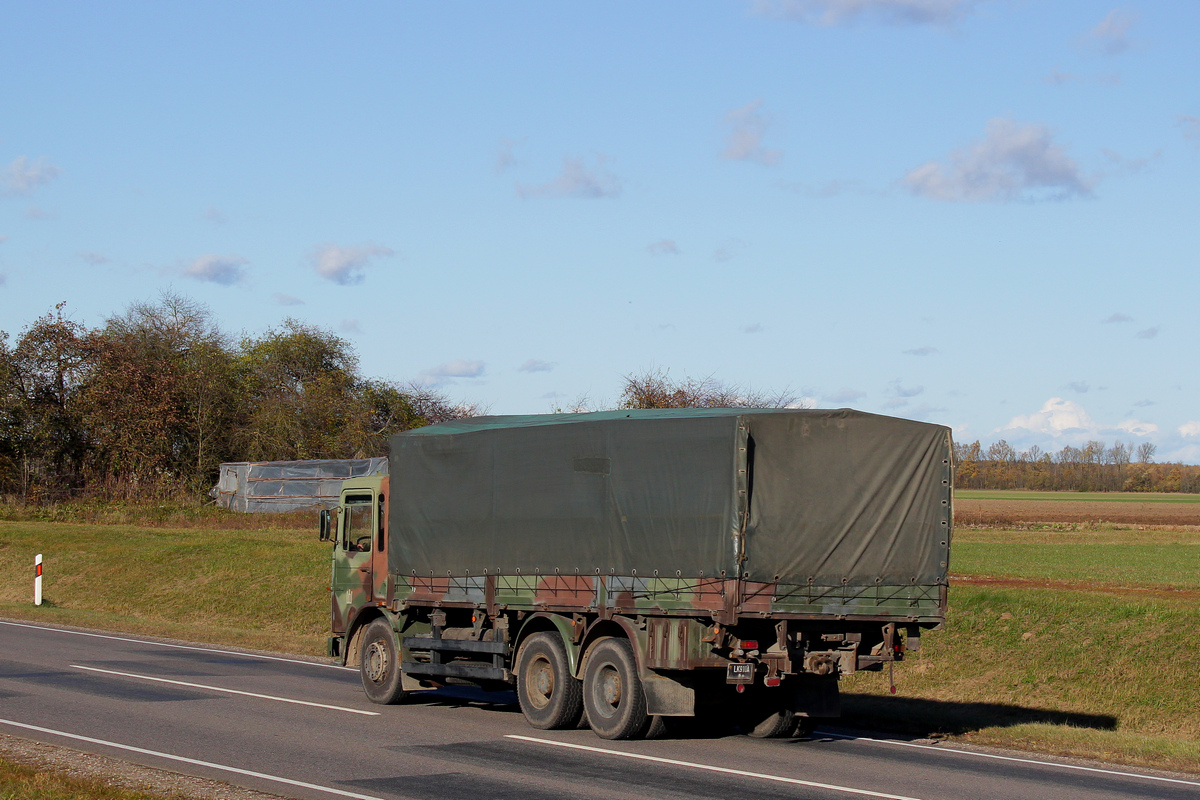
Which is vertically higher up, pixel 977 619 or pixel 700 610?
pixel 700 610

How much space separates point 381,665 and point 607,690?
415 centimetres

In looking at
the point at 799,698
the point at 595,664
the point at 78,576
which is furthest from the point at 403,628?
the point at 78,576

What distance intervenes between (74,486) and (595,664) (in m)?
57.0

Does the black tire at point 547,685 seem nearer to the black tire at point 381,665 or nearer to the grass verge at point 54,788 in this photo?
the black tire at point 381,665

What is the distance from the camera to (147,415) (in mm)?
63531

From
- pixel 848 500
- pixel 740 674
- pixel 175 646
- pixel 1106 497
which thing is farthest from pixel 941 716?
pixel 1106 497

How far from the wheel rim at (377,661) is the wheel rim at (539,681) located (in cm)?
272

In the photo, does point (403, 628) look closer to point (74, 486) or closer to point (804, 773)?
point (804, 773)

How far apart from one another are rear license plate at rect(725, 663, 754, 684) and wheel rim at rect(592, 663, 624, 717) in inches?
50.6

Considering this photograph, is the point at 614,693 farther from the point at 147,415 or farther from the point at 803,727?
the point at 147,415

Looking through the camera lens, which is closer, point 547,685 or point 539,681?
point 547,685

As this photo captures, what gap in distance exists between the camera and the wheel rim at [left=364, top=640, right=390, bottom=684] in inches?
623

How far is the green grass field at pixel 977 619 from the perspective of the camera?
1630cm

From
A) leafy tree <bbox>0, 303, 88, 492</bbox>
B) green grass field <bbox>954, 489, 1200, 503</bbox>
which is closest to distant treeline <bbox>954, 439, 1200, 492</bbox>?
green grass field <bbox>954, 489, 1200, 503</bbox>
